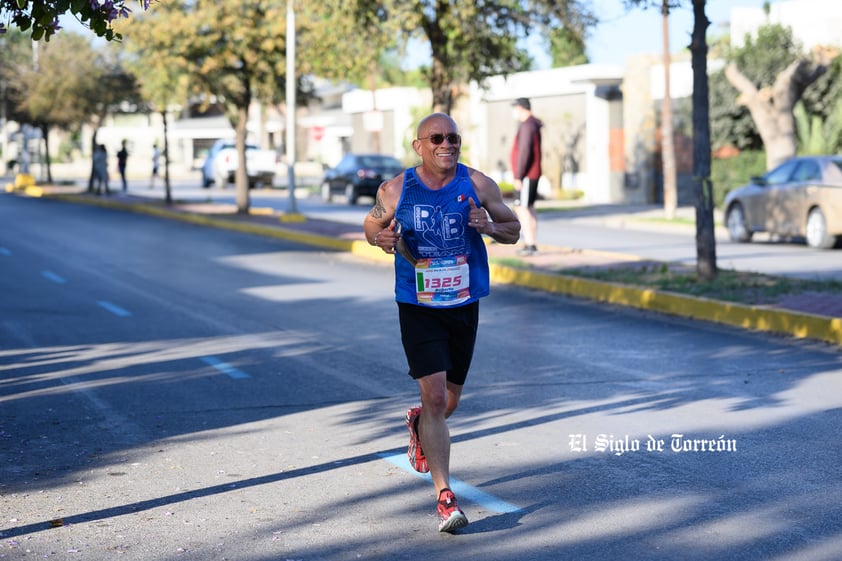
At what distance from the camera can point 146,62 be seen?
33.2 metres

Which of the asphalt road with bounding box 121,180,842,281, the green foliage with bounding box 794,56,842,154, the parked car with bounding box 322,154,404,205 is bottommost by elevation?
the asphalt road with bounding box 121,180,842,281

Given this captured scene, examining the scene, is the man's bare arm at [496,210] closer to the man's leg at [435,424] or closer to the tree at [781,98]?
the man's leg at [435,424]

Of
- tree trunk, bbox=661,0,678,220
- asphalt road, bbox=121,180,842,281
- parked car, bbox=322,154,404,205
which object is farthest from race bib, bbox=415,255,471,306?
parked car, bbox=322,154,404,205

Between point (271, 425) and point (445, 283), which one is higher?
point (445, 283)

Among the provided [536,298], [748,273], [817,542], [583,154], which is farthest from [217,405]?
[583,154]

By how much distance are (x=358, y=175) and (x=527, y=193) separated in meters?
22.5

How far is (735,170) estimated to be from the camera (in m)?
33.0

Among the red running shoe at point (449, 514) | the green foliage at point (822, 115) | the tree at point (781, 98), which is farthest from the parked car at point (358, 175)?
the red running shoe at point (449, 514)

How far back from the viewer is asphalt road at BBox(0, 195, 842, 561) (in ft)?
19.1

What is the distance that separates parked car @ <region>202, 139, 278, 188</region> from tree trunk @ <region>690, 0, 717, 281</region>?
38.5 meters

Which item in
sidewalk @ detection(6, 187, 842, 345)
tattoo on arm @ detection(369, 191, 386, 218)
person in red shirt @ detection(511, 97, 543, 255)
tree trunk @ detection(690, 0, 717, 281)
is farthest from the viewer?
person in red shirt @ detection(511, 97, 543, 255)

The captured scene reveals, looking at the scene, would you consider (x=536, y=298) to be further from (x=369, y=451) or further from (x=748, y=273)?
(x=369, y=451)

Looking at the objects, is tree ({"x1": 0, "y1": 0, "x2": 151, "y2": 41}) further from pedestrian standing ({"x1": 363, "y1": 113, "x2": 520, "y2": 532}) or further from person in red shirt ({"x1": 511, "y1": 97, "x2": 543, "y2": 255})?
person in red shirt ({"x1": 511, "y1": 97, "x2": 543, "y2": 255})

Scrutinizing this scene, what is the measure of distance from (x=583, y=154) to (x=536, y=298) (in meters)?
29.3
